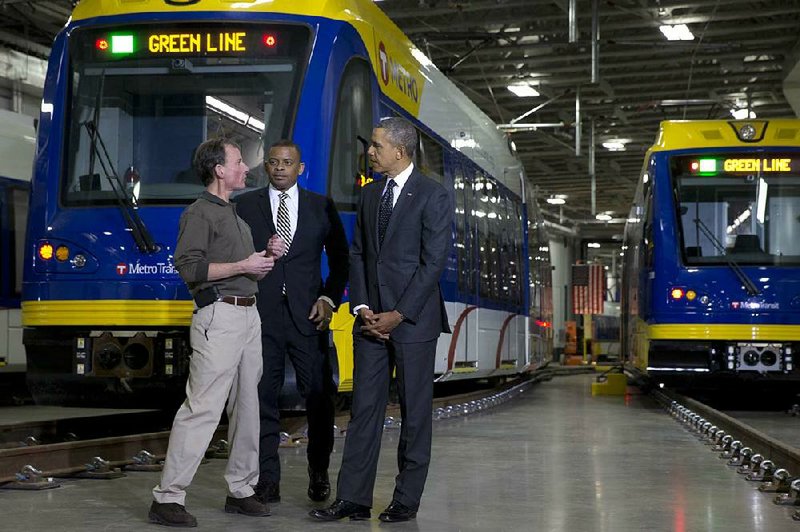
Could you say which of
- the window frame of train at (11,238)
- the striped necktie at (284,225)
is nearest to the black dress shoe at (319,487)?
the striped necktie at (284,225)

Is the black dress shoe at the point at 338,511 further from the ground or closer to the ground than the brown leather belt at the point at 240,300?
closer to the ground

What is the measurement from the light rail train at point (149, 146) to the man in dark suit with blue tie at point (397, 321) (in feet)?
9.20

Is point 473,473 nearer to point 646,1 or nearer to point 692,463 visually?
point 692,463

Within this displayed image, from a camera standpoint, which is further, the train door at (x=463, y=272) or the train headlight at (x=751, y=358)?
the train headlight at (x=751, y=358)

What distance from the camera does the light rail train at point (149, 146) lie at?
346 inches

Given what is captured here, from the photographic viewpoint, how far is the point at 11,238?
50.9 ft

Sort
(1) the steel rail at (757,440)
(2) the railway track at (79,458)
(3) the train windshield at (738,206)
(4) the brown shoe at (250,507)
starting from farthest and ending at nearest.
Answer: (3) the train windshield at (738,206)
(1) the steel rail at (757,440)
(2) the railway track at (79,458)
(4) the brown shoe at (250,507)

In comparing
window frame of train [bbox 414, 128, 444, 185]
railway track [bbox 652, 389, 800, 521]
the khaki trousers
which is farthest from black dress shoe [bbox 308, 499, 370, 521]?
window frame of train [bbox 414, 128, 444, 185]

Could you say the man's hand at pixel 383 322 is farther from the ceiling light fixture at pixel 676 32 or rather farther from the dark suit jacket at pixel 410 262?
the ceiling light fixture at pixel 676 32

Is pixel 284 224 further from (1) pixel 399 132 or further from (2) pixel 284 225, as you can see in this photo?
(1) pixel 399 132

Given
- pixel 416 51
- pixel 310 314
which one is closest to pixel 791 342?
pixel 416 51

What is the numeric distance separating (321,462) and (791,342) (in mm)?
8776

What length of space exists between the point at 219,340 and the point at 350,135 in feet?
12.5

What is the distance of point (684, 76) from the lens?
84.5ft
